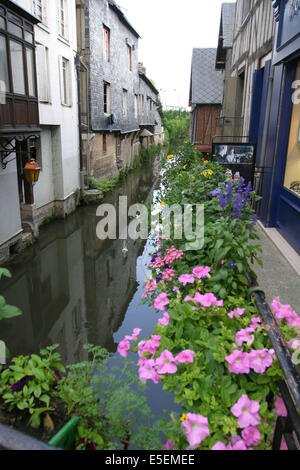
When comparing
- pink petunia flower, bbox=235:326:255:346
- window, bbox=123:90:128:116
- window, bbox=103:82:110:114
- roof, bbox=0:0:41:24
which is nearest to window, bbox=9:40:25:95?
roof, bbox=0:0:41:24

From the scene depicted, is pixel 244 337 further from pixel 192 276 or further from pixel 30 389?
pixel 30 389

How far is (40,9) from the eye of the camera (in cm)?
1059

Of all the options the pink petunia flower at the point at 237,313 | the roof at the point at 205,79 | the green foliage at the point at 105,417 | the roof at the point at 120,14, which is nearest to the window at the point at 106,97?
the roof at the point at 120,14

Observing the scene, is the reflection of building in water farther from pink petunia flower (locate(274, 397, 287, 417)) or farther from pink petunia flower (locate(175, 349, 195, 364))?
pink petunia flower (locate(274, 397, 287, 417))

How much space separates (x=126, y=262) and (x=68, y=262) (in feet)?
4.78

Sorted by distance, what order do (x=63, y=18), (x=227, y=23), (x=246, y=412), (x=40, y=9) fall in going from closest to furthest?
(x=246, y=412) < (x=40, y=9) < (x=63, y=18) < (x=227, y=23)

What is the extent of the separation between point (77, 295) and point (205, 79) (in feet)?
55.6

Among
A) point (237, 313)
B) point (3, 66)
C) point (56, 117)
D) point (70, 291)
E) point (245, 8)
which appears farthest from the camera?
point (56, 117)

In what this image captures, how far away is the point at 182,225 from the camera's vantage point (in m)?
4.10

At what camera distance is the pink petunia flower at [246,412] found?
5.45 feet

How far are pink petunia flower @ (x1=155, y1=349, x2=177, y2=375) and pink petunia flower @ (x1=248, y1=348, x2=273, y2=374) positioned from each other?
41 centimetres

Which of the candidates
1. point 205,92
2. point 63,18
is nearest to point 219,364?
point 63,18

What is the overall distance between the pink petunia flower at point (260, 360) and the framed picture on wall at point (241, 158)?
6621 millimetres

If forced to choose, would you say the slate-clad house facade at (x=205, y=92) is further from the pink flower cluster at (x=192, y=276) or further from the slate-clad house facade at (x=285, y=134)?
the pink flower cluster at (x=192, y=276)
